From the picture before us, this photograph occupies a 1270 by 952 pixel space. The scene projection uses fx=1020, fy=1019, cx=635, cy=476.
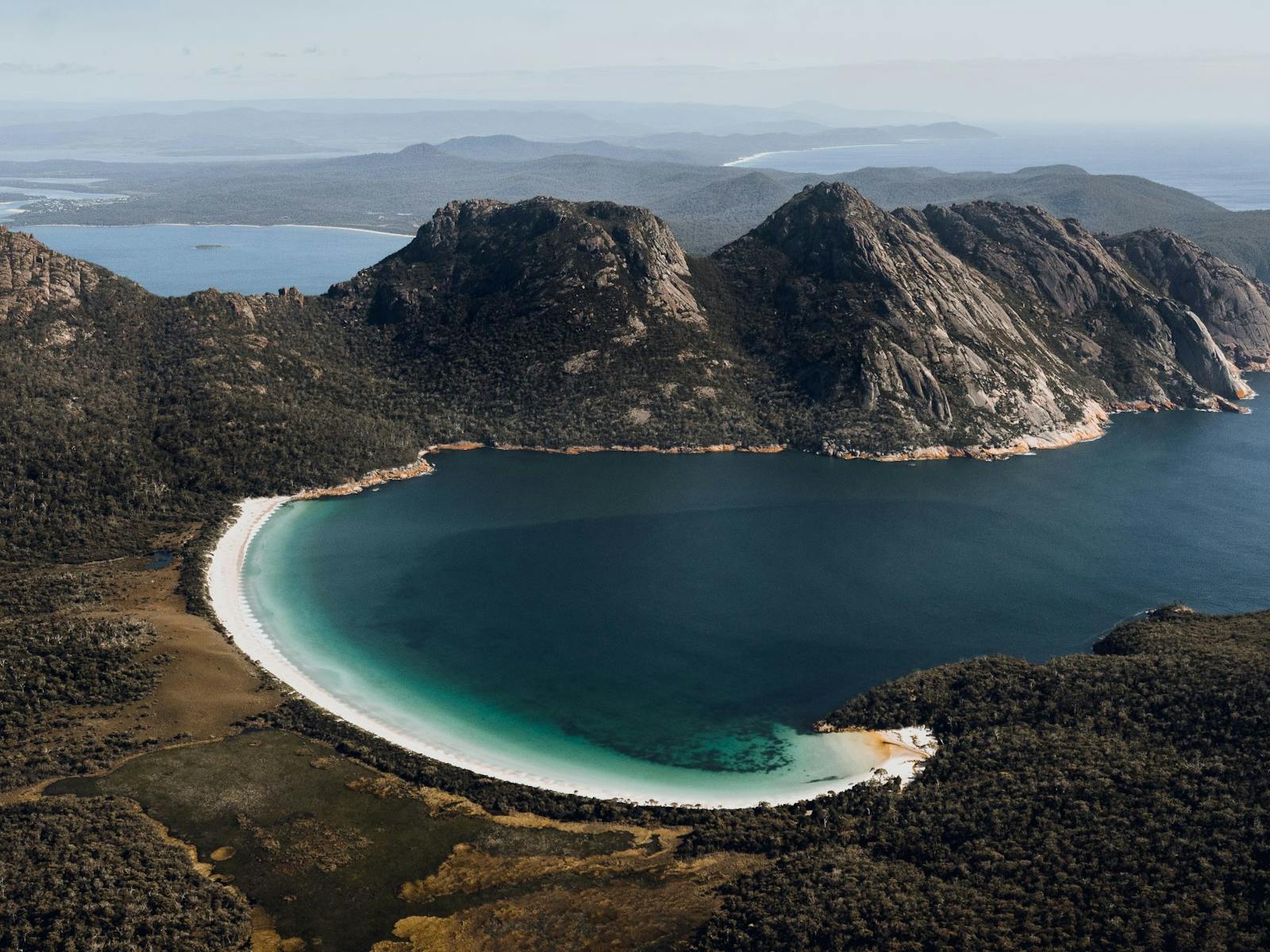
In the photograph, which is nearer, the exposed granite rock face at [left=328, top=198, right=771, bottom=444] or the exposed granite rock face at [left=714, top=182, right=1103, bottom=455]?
the exposed granite rock face at [left=328, top=198, right=771, bottom=444]

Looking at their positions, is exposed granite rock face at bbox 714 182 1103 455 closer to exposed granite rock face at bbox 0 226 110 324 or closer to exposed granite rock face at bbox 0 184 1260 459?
exposed granite rock face at bbox 0 184 1260 459

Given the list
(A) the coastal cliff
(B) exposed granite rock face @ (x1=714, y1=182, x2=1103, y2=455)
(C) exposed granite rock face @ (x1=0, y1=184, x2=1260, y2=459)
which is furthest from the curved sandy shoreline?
(B) exposed granite rock face @ (x1=714, y1=182, x2=1103, y2=455)

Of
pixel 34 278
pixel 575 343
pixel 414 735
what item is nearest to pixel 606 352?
pixel 575 343

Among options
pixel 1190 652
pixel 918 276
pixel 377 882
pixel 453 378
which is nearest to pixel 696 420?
pixel 453 378

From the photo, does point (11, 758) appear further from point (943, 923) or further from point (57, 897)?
point (943, 923)

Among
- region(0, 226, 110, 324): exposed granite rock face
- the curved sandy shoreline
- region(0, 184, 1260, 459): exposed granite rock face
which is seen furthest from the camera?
region(0, 184, 1260, 459): exposed granite rock face

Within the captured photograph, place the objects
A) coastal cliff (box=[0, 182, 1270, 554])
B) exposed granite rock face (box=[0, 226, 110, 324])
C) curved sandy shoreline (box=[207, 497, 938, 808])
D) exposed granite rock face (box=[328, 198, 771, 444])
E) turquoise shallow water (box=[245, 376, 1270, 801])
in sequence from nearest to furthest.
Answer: curved sandy shoreline (box=[207, 497, 938, 808]) → turquoise shallow water (box=[245, 376, 1270, 801]) → coastal cliff (box=[0, 182, 1270, 554]) → exposed granite rock face (box=[0, 226, 110, 324]) → exposed granite rock face (box=[328, 198, 771, 444])
